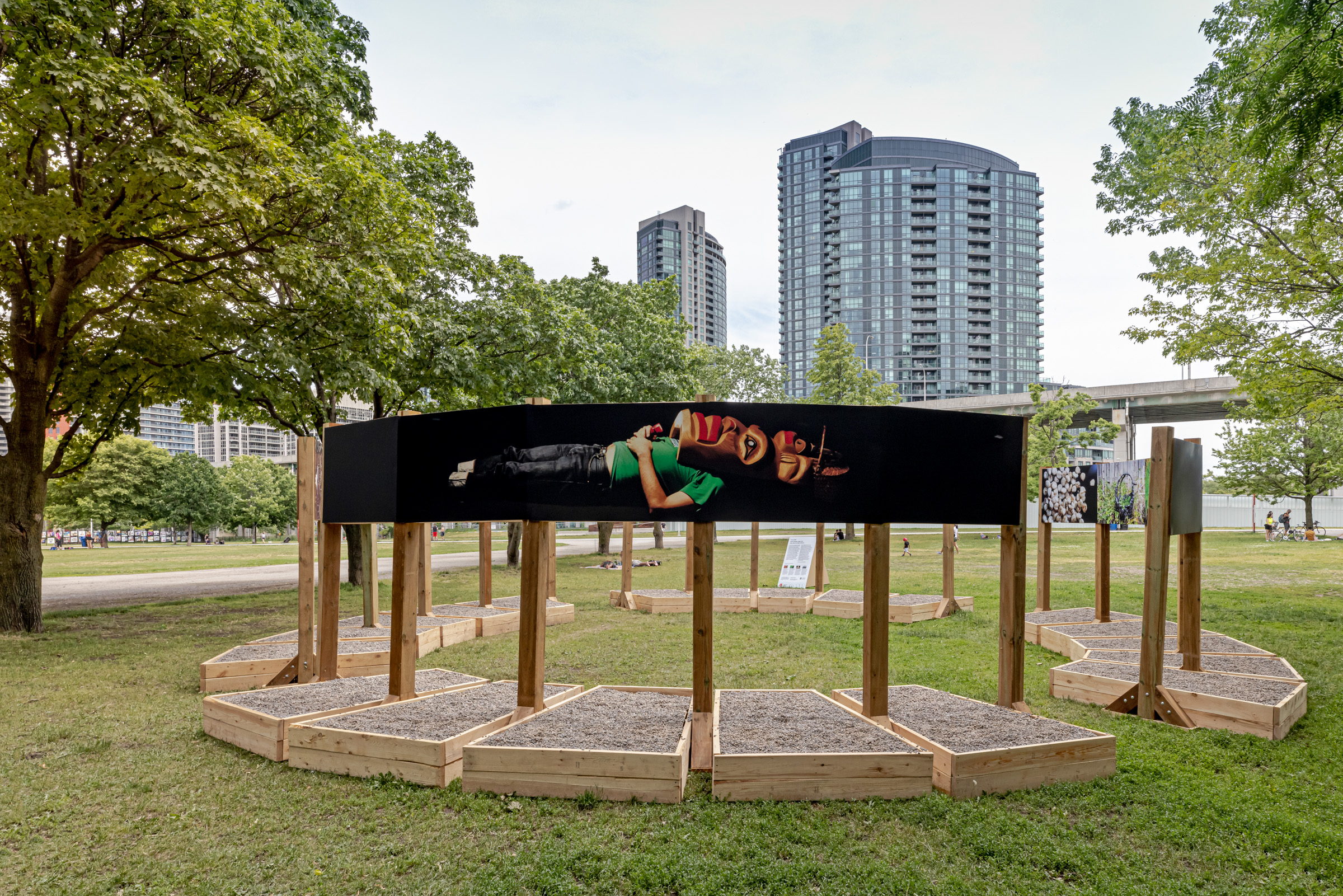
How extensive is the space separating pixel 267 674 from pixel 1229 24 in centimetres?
2041

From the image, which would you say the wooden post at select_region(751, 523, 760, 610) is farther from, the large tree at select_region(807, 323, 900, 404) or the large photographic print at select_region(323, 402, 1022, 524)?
the large tree at select_region(807, 323, 900, 404)

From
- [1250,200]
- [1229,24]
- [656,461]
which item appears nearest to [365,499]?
[656,461]

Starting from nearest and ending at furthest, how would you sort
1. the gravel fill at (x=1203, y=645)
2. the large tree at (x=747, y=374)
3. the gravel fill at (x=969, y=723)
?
the gravel fill at (x=969, y=723), the gravel fill at (x=1203, y=645), the large tree at (x=747, y=374)

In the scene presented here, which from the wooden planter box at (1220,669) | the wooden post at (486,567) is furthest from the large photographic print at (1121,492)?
the wooden post at (486,567)

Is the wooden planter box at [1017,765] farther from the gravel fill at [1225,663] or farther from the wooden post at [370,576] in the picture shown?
the wooden post at [370,576]

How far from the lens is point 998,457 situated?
269 inches

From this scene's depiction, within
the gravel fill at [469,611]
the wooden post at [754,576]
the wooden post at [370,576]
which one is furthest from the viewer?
the wooden post at [754,576]

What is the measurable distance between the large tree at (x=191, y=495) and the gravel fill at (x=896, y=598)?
54181 millimetres

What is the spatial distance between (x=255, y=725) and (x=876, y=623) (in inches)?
223

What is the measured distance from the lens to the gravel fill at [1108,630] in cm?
1086

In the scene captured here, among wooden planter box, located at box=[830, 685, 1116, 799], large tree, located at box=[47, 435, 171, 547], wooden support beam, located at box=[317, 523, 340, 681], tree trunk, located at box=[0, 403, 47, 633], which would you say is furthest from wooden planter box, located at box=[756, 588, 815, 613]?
large tree, located at box=[47, 435, 171, 547]

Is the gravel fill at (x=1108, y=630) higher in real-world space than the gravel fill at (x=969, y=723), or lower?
lower

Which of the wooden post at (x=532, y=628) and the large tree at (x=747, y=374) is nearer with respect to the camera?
the wooden post at (x=532, y=628)

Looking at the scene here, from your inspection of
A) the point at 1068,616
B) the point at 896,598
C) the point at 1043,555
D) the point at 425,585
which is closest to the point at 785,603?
the point at 896,598
